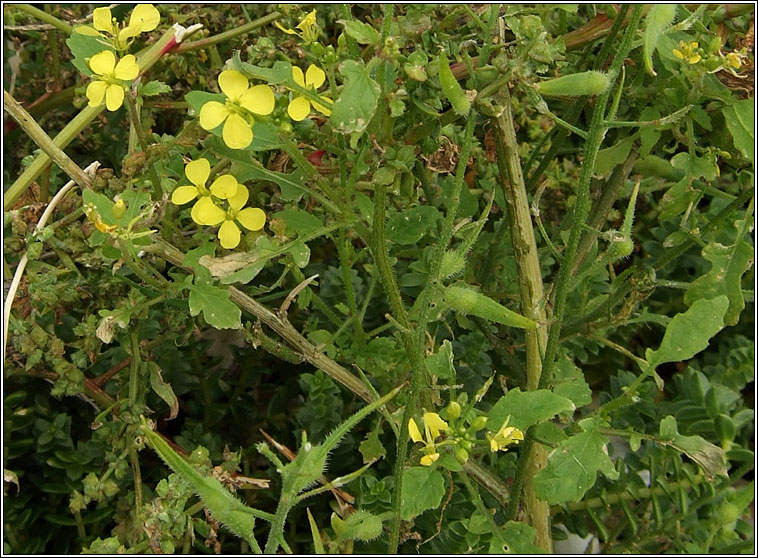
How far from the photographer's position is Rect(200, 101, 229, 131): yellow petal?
79 centimetres

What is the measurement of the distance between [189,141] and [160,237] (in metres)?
0.13

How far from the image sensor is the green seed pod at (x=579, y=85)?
78 cm

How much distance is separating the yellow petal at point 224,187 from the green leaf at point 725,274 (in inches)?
25.2

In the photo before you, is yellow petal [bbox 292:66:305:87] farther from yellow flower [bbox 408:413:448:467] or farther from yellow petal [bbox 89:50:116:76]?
yellow flower [bbox 408:413:448:467]

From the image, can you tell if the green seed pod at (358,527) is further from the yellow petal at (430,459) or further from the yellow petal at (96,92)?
the yellow petal at (96,92)

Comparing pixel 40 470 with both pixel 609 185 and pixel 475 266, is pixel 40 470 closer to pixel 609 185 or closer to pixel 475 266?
pixel 475 266

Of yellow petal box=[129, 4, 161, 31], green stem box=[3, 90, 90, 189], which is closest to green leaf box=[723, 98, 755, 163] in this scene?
yellow petal box=[129, 4, 161, 31]

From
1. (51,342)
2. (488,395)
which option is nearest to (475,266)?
(488,395)

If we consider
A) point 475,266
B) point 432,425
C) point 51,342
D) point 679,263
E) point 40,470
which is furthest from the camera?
point 679,263

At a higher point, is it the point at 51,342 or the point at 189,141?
the point at 189,141

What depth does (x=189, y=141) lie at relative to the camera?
3.18ft

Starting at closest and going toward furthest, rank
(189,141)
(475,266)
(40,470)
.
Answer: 1. (189,141)
2. (475,266)
3. (40,470)

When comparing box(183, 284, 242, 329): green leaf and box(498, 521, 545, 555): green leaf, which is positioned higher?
box(183, 284, 242, 329): green leaf

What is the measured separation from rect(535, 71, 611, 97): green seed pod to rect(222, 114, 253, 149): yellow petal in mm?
321
